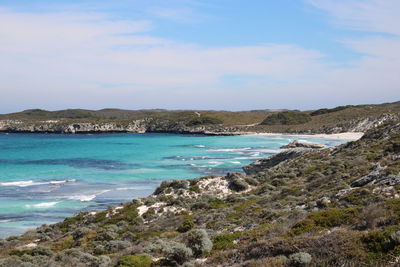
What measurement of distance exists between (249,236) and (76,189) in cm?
3121

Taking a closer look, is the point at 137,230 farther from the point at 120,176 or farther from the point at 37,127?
the point at 37,127

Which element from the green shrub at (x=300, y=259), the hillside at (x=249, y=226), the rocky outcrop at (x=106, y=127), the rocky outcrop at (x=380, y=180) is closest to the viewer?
the green shrub at (x=300, y=259)

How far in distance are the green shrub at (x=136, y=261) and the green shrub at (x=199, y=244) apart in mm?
1286

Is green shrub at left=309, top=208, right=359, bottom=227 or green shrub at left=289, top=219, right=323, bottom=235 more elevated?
green shrub at left=309, top=208, right=359, bottom=227


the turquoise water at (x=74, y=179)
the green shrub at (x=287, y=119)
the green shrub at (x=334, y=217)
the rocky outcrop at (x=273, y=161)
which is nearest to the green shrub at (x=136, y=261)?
the green shrub at (x=334, y=217)

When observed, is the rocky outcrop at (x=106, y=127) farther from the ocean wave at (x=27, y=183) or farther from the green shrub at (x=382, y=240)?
the green shrub at (x=382, y=240)

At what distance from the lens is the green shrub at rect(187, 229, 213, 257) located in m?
10.6

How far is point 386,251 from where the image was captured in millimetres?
7594

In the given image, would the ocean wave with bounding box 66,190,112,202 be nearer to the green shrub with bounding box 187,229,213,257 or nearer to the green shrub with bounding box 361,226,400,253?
the green shrub with bounding box 187,229,213,257

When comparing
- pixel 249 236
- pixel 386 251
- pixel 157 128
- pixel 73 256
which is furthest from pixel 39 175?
pixel 157 128

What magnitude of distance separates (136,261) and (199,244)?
1877 millimetres

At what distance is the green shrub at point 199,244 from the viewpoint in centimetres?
1062

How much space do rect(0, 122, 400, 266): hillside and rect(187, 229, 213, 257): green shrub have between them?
0.03m

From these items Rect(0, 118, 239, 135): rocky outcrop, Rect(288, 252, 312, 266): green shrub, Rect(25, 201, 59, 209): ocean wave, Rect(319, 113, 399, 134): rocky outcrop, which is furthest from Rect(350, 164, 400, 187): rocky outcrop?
Rect(0, 118, 239, 135): rocky outcrop
